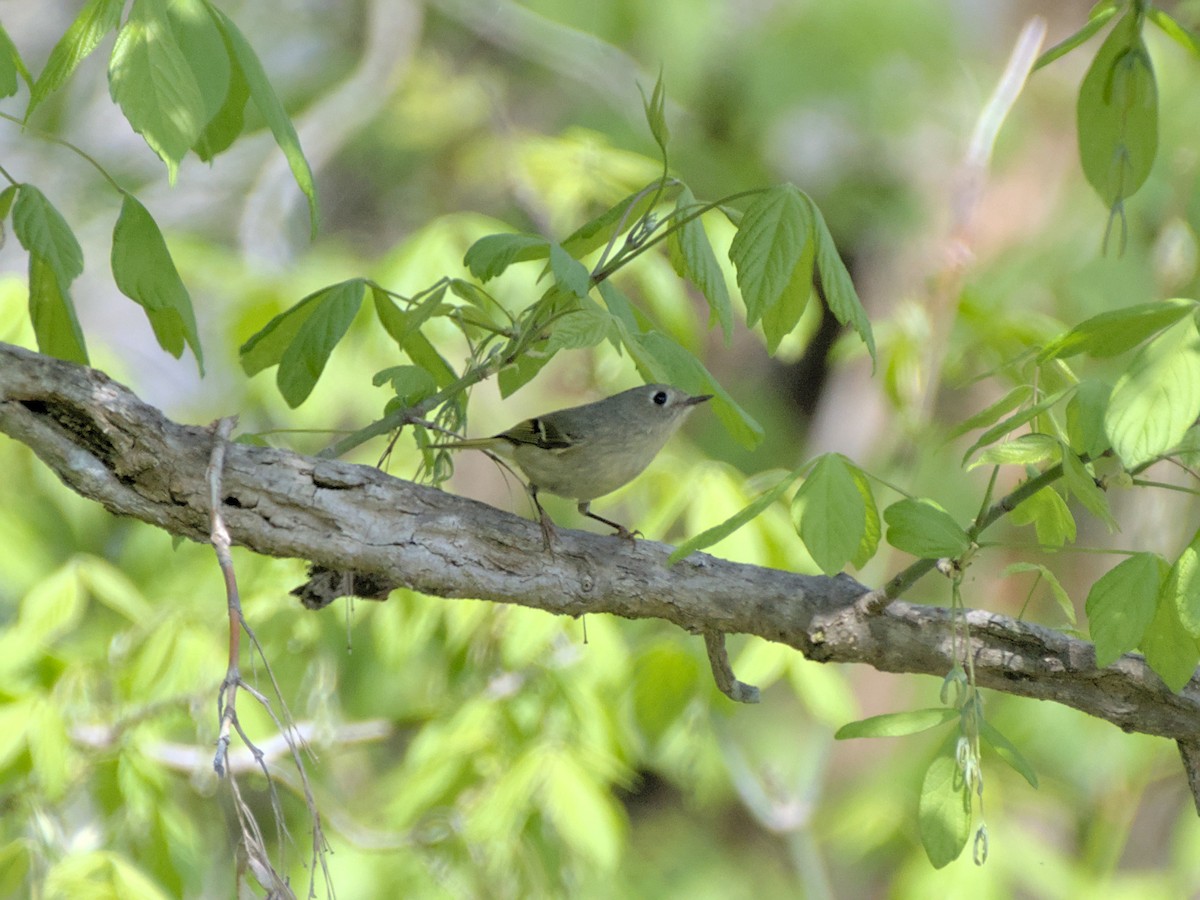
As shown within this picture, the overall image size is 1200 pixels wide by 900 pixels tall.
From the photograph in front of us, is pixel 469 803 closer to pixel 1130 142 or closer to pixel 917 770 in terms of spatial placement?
pixel 917 770

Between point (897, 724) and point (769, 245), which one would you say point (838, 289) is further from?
point (897, 724)

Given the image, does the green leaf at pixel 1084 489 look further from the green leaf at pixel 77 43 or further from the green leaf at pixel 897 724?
the green leaf at pixel 77 43

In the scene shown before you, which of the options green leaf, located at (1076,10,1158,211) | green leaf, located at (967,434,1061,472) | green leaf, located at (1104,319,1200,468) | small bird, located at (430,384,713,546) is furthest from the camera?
small bird, located at (430,384,713,546)

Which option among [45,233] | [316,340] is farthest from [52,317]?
[316,340]

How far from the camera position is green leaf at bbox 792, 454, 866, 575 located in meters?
1.71

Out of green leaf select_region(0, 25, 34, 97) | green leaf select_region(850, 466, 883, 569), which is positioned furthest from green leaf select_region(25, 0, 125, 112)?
green leaf select_region(850, 466, 883, 569)

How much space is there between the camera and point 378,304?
7.57ft

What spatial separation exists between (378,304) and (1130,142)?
58.4 inches

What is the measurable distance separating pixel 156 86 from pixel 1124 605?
4.82ft

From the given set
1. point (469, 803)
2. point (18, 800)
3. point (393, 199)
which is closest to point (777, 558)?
point (469, 803)

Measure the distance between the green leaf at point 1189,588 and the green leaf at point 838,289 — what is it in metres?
0.52

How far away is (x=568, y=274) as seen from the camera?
1.64m

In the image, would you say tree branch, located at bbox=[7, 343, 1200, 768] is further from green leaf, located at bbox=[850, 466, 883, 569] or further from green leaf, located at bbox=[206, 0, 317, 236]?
green leaf, located at bbox=[206, 0, 317, 236]

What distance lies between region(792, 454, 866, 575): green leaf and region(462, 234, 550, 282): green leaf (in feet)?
1.94
